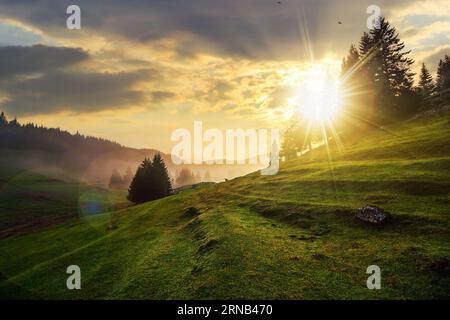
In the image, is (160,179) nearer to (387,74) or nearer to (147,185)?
(147,185)

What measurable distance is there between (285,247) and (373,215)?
24.5ft

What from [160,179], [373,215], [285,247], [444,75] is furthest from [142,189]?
[444,75]

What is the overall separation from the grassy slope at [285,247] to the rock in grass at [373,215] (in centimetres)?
64

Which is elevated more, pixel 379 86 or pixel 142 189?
pixel 379 86

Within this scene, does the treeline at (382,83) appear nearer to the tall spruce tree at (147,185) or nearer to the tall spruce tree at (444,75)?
the tall spruce tree at (444,75)

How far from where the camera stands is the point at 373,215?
890 inches

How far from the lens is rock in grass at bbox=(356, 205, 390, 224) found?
22.3m

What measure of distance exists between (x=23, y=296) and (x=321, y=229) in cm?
2448

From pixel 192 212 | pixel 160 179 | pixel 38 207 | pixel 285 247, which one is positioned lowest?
pixel 38 207

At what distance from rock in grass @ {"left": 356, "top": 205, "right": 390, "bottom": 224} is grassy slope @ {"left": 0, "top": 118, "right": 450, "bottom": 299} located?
0.64 m

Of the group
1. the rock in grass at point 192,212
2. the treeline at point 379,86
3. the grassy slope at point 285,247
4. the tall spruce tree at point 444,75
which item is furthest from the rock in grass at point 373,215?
the tall spruce tree at point 444,75
